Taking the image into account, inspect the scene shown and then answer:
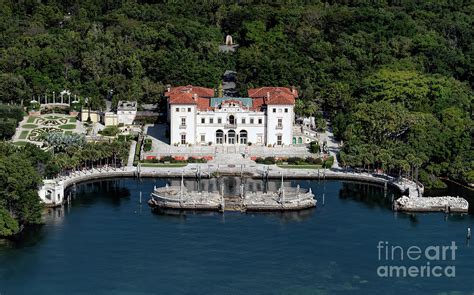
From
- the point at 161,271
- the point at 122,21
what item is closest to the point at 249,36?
the point at 122,21

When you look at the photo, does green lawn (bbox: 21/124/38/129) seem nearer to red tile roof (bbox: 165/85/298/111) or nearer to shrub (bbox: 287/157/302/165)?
red tile roof (bbox: 165/85/298/111)

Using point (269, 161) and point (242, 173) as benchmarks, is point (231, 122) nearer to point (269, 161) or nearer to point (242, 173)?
point (269, 161)

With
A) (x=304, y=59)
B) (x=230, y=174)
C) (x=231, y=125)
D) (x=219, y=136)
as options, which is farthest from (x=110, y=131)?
(x=304, y=59)

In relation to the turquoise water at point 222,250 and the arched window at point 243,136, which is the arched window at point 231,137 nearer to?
the arched window at point 243,136

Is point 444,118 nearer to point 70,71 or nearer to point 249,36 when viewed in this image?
point 249,36

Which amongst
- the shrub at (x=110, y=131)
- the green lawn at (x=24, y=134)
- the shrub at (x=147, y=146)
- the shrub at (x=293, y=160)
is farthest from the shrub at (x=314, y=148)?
the green lawn at (x=24, y=134)

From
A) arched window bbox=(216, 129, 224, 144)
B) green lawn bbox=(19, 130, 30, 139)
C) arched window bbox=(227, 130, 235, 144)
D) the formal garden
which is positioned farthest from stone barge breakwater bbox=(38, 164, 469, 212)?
green lawn bbox=(19, 130, 30, 139)

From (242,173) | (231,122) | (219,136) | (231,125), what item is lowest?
(242,173)
